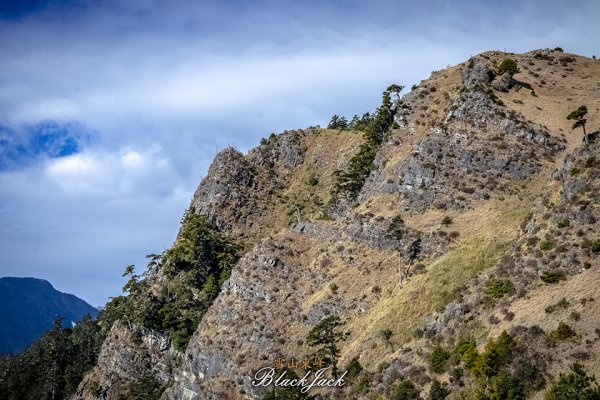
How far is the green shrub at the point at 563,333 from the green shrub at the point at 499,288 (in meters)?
10.8

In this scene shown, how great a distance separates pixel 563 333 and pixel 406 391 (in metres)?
19.0

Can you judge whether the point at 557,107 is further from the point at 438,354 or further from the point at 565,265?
the point at 438,354

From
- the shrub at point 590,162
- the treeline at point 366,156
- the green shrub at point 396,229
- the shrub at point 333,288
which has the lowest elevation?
the shrub at point 333,288

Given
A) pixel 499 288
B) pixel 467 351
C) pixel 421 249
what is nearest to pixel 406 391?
pixel 467 351

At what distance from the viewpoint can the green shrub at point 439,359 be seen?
179ft

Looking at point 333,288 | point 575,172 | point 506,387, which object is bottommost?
point 506,387

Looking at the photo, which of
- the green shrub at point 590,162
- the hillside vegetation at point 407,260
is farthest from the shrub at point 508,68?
the green shrub at point 590,162

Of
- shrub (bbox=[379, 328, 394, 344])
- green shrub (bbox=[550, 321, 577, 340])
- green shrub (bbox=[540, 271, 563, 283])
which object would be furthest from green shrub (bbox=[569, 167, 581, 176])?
shrub (bbox=[379, 328, 394, 344])

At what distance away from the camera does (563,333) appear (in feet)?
149

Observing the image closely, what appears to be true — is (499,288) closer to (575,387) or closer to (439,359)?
(439,359)

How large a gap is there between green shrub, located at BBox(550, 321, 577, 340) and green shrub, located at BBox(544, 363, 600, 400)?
452cm

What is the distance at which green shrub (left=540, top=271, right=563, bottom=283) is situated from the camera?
53.4 metres

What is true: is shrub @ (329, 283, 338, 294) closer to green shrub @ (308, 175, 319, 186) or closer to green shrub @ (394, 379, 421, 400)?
green shrub @ (394, 379, 421, 400)

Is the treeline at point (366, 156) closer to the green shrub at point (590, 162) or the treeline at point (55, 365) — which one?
the green shrub at point (590, 162)
